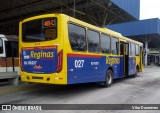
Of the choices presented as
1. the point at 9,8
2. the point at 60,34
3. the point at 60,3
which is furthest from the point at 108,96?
the point at 9,8

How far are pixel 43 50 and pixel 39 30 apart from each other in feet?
2.84

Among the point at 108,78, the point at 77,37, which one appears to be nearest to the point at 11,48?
the point at 77,37

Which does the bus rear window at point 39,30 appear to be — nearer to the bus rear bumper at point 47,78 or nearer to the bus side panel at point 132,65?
the bus rear bumper at point 47,78

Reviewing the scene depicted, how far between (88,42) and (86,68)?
1.15 m

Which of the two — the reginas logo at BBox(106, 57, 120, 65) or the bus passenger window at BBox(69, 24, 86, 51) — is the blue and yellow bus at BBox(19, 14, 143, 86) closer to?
the bus passenger window at BBox(69, 24, 86, 51)

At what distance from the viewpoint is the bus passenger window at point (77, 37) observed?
924 cm

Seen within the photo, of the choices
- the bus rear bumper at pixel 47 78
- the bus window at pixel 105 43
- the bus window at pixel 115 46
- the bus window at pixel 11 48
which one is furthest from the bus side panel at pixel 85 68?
the bus window at pixel 11 48

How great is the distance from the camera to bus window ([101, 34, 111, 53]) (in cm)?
1181

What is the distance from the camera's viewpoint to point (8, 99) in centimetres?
873

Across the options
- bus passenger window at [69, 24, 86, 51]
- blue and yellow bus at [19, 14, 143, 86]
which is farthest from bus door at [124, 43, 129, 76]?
bus passenger window at [69, 24, 86, 51]

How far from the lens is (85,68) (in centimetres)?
1002

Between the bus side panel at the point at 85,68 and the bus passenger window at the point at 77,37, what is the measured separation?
0.38 m

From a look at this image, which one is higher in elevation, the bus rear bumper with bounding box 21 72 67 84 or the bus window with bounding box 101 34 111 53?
the bus window with bounding box 101 34 111 53

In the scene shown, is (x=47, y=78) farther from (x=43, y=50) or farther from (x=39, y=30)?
(x=39, y=30)
